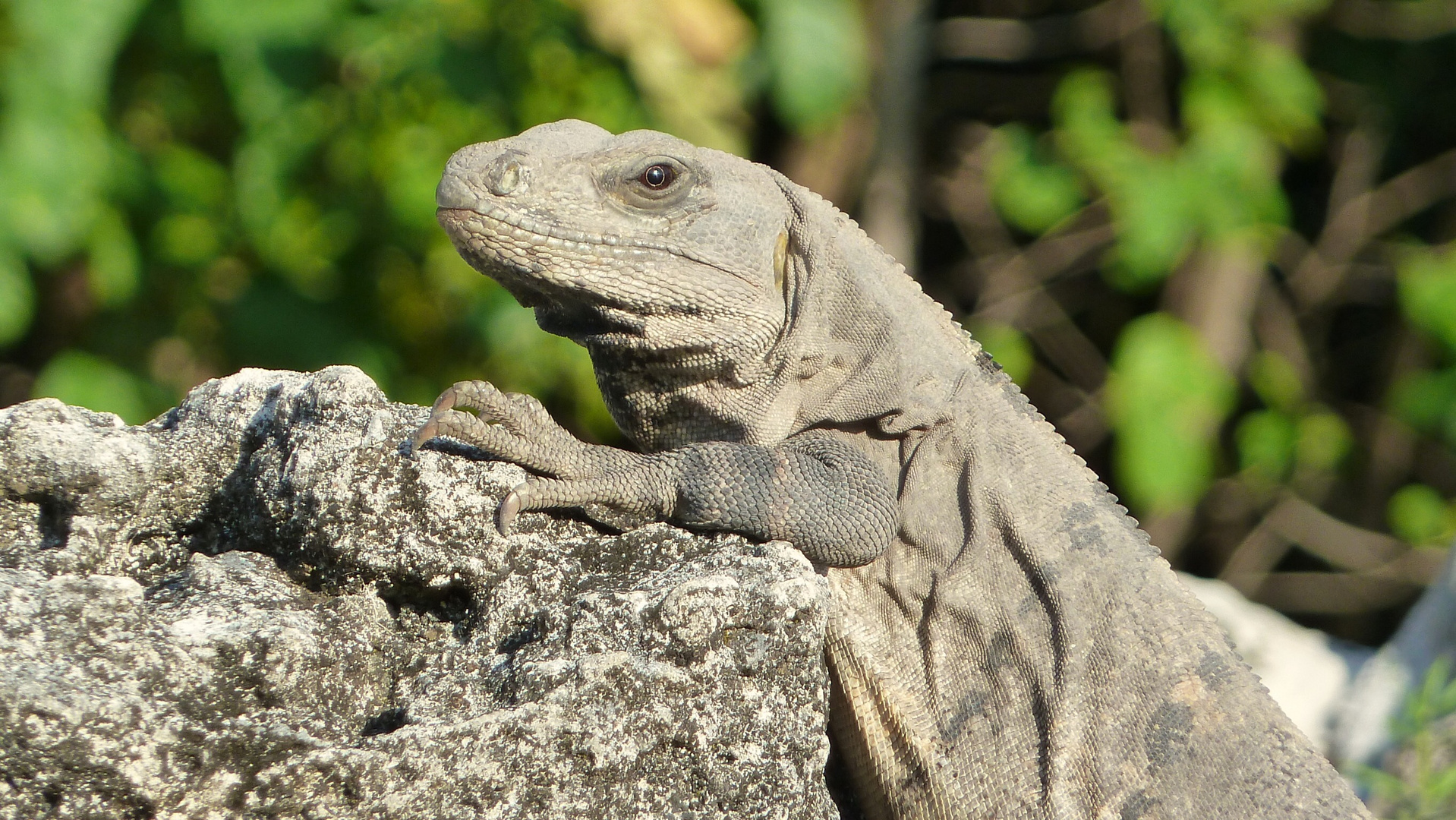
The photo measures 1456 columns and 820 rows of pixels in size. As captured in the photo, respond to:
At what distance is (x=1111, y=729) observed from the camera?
3.07m

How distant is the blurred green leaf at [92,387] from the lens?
19.6ft

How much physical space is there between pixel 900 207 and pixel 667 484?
509 centimetres

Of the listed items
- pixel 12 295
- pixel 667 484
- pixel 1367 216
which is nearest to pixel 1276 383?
pixel 1367 216

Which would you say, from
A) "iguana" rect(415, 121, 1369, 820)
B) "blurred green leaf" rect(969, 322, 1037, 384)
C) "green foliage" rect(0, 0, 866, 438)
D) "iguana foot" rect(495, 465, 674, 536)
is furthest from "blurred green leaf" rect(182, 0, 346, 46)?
"blurred green leaf" rect(969, 322, 1037, 384)

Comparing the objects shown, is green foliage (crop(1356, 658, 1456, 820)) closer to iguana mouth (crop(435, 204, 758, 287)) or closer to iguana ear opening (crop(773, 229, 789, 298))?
iguana ear opening (crop(773, 229, 789, 298))

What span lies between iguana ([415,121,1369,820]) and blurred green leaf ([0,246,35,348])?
3.54 m

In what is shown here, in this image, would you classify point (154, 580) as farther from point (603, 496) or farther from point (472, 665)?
point (603, 496)

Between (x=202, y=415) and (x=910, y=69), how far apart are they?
17.4 ft

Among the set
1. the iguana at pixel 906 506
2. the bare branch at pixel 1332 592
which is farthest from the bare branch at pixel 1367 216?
the iguana at pixel 906 506

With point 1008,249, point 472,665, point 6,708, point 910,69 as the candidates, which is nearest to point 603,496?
point 472,665

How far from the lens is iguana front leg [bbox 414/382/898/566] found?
106 inches

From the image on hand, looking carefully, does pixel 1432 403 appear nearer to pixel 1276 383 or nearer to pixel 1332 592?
pixel 1276 383

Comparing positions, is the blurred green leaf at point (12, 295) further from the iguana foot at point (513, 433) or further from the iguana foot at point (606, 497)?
the iguana foot at point (606, 497)

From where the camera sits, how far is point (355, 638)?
99.9 inches
